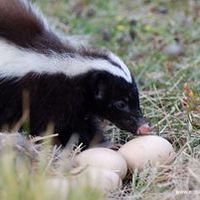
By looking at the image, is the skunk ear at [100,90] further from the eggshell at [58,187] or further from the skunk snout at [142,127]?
the eggshell at [58,187]

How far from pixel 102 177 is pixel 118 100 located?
1.04m

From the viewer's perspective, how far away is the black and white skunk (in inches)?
195

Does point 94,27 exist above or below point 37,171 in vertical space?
below

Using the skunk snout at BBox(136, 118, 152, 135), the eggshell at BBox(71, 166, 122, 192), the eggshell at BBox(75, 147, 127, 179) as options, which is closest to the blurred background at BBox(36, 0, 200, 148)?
the skunk snout at BBox(136, 118, 152, 135)

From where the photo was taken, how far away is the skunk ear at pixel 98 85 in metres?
5.09

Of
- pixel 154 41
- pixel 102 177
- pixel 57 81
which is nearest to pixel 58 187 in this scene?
pixel 102 177

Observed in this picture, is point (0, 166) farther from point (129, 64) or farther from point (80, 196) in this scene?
point (129, 64)

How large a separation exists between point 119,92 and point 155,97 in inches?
45.9

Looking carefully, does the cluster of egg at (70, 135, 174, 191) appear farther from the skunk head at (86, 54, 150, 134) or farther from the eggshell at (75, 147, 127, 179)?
the skunk head at (86, 54, 150, 134)

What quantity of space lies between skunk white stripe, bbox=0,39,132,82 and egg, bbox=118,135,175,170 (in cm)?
53

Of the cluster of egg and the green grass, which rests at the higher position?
the cluster of egg

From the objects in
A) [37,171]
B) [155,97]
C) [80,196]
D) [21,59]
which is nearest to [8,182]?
[80,196]

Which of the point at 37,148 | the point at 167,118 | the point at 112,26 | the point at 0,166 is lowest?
the point at 112,26

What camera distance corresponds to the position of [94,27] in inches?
332
